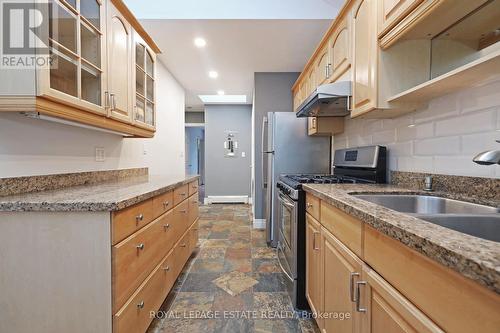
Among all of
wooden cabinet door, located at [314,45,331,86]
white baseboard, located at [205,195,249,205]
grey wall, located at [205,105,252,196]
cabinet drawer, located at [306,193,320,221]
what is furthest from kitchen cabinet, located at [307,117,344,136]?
white baseboard, located at [205,195,249,205]

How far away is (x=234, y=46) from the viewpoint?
9.59 ft

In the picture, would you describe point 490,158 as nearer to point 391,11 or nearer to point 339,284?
point 339,284

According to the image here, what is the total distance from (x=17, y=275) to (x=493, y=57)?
1.97m

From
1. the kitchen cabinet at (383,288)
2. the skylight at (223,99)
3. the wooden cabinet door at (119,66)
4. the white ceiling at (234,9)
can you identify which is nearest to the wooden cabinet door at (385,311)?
the kitchen cabinet at (383,288)

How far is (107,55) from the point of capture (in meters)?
1.58

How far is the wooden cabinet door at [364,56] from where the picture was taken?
4.53 ft

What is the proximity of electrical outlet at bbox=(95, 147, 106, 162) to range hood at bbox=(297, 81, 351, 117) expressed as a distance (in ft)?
5.68

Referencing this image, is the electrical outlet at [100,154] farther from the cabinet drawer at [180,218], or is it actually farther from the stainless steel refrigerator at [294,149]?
the stainless steel refrigerator at [294,149]

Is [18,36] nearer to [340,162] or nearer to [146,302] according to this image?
[146,302]

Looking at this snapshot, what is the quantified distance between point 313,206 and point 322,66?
4.79 ft

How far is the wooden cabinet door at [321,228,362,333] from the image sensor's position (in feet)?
3.16

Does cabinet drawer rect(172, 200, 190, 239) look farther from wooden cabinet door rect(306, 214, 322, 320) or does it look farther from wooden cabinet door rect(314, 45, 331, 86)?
wooden cabinet door rect(314, 45, 331, 86)

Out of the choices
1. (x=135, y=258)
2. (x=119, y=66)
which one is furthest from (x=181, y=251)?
(x=119, y=66)

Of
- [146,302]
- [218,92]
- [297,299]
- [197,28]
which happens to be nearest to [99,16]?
[197,28]
